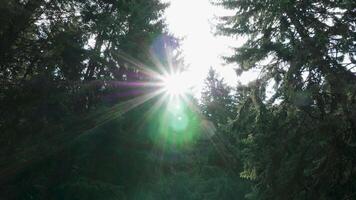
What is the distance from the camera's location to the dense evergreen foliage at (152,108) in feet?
30.9

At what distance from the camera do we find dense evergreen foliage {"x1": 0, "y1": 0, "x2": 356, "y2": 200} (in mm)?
9406

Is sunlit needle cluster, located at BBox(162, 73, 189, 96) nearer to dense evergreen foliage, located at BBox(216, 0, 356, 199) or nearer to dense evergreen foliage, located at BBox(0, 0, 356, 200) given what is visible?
dense evergreen foliage, located at BBox(0, 0, 356, 200)

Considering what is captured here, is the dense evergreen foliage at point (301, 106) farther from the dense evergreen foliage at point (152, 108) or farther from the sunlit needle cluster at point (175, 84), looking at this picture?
the sunlit needle cluster at point (175, 84)

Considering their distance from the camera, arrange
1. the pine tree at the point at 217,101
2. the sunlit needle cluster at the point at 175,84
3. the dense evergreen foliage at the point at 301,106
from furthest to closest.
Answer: the pine tree at the point at 217,101 → the sunlit needle cluster at the point at 175,84 → the dense evergreen foliage at the point at 301,106

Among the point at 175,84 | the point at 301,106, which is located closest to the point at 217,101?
the point at 175,84

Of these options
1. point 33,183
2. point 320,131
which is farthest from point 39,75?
point 320,131

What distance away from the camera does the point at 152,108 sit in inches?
743

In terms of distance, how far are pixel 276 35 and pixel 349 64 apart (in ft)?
12.5

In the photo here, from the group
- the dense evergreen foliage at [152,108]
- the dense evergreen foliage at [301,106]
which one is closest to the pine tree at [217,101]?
the dense evergreen foliage at [152,108]

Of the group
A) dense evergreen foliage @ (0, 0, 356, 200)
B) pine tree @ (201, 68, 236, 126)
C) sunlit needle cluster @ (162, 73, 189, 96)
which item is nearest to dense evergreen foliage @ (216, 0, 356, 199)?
dense evergreen foliage @ (0, 0, 356, 200)

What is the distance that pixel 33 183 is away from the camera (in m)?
15.5

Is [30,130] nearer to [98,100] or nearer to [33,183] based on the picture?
[33,183]

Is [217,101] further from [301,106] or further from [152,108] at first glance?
[301,106]

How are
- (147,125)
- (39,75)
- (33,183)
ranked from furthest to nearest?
1. (147,125)
2. (33,183)
3. (39,75)
